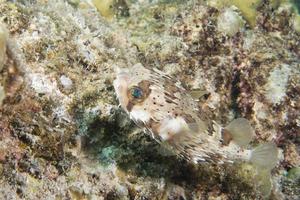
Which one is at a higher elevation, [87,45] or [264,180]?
[87,45]

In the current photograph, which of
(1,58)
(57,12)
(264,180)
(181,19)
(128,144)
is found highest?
(1,58)

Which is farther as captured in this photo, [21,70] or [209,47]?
[209,47]

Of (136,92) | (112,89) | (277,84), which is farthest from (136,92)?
(277,84)

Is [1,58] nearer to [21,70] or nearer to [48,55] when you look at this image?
[21,70]

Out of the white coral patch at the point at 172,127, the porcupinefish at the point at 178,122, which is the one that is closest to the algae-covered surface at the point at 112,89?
the porcupinefish at the point at 178,122

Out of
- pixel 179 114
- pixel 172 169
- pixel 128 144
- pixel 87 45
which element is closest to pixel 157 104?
pixel 179 114

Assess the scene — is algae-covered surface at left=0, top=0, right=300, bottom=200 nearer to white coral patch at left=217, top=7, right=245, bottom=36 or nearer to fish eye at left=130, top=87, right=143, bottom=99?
white coral patch at left=217, top=7, right=245, bottom=36

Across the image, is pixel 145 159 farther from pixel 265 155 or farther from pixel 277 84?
pixel 277 84
